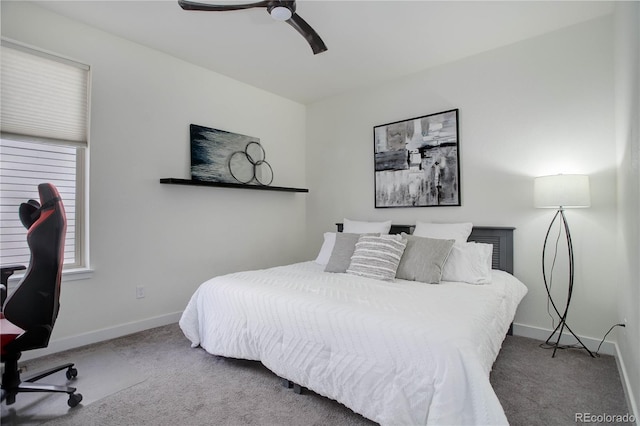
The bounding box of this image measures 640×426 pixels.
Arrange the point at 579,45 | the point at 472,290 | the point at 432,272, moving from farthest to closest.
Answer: the point at 579,45 → the point at 432,272 → the point at 472,290

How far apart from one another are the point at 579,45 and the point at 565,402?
8.97 ft

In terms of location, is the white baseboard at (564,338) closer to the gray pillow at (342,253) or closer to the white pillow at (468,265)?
the white pillow at (468,265)

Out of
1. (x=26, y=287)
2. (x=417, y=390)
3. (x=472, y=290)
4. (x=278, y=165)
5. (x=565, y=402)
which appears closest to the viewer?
(x=417, y=390)

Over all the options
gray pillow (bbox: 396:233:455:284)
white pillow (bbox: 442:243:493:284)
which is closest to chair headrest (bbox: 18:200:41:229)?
gray pillow (bbox: 396:233:455:284)

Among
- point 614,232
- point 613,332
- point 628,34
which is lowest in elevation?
point 613,332

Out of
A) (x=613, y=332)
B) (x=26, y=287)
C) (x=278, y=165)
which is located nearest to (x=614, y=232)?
(x=613, y=332)

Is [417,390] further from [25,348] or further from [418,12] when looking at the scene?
[418,12]

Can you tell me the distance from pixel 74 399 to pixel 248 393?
3.15 feet

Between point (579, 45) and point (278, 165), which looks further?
point (278, 165)

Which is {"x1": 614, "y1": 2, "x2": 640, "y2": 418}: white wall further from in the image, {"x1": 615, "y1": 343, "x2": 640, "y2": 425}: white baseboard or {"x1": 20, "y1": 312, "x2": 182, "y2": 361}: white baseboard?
{"x1": 20, "y1": 312, "x2": 182, "y2": 361}: white baseboard

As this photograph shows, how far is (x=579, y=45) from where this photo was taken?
2729mm

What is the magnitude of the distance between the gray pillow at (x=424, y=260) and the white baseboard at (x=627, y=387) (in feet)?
3.87

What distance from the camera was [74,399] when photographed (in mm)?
1840

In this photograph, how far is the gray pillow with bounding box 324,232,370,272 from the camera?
9.60 ft
